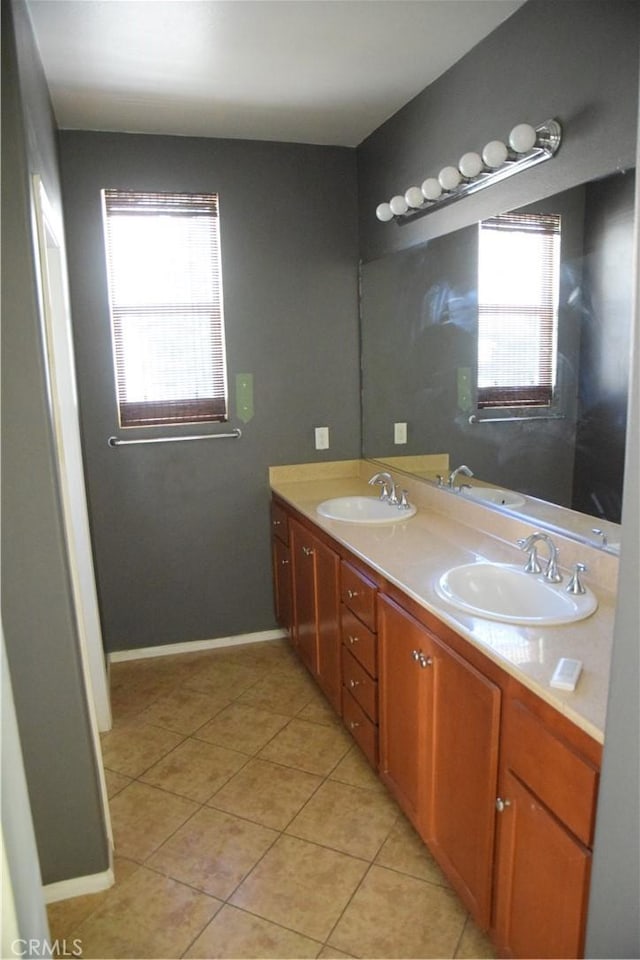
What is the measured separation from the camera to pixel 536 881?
133cm

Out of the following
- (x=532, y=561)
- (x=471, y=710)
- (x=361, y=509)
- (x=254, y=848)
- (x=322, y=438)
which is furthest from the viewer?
(x=322, y=438)

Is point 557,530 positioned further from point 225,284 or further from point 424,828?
point 225,284

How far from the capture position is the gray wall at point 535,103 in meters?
1.58

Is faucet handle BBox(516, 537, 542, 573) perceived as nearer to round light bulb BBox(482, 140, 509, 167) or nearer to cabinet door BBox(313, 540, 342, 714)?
cabinet door BBox(313, 540, 342, 714)

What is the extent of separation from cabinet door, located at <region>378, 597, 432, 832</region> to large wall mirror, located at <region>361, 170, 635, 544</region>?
591 millimetres

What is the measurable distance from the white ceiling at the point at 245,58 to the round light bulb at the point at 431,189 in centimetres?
38

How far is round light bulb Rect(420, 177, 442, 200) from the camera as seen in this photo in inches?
91.5

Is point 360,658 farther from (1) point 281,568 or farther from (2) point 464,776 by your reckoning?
(1) point 281,568

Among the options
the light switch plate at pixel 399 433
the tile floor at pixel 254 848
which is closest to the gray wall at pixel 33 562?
the tile floor at pixel 254 848

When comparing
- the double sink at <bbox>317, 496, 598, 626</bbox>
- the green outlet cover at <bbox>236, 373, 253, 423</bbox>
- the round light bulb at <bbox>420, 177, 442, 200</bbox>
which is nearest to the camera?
the double sink at <bbox>317, 496, 598, 626</bbox>

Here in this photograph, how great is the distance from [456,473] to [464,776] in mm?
1275

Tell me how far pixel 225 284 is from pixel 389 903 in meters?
2.58

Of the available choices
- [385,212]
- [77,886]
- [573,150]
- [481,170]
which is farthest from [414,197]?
[77,886]

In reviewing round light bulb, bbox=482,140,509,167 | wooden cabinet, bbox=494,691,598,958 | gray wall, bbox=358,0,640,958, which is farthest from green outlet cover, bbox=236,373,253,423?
wooden cabinet, bbox=494,691,598,958
